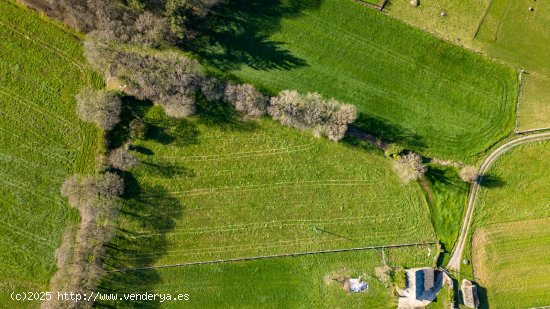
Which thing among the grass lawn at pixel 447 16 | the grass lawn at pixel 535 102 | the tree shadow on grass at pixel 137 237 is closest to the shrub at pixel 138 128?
the tree shadow on grass at pixel 137 237

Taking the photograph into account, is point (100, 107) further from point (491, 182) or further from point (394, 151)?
point (491, 182)

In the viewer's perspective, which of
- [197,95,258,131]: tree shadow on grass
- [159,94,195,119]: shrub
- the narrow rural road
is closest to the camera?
[159,94,195,119]: shrub

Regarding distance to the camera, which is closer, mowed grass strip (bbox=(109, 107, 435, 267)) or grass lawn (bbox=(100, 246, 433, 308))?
mowed grass strip (bbox=(109, 107, 435, 267))

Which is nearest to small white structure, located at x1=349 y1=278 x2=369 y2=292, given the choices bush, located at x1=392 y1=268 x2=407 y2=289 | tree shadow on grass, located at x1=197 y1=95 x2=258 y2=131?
bush, located at x1=392 y1=268 x2=407 y2=289

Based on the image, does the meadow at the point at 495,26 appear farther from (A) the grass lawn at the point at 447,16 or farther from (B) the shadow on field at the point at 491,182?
(B) the shadow on field at the point at 491,182

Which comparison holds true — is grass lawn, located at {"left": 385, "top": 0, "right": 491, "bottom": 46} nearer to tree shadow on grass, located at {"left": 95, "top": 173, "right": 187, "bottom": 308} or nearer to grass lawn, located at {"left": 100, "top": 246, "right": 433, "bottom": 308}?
grass lawn, located at {"left": 100, "top": 246, "right": 433, "bottom": 308}

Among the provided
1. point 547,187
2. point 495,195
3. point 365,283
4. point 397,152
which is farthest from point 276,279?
point 547,187
